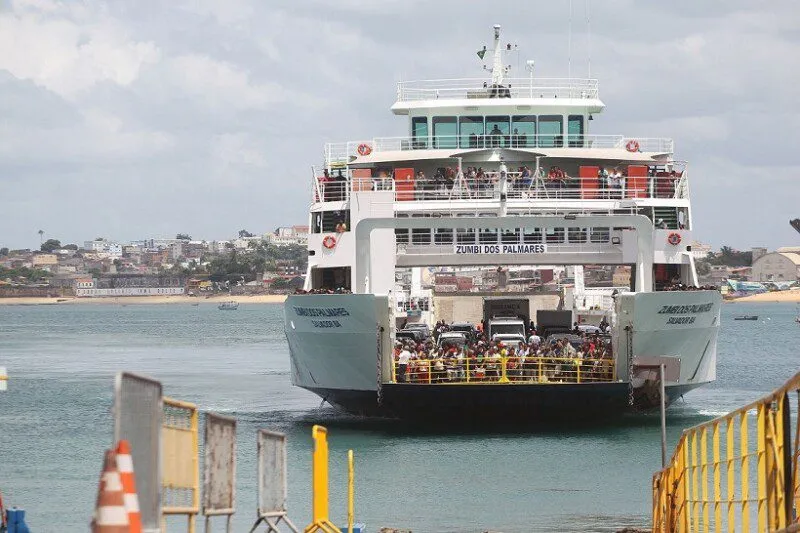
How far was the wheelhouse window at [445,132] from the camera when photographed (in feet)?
123

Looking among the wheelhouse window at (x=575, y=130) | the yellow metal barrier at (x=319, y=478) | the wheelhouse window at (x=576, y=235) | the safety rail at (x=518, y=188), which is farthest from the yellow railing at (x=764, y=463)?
the wheelhouse window at (x=575, y=130)

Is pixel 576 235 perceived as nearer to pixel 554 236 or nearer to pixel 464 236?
pixel 554 236

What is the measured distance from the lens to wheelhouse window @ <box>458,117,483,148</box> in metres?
37.2

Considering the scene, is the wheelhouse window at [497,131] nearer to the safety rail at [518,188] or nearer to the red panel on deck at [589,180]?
the safety rail at [518,188]

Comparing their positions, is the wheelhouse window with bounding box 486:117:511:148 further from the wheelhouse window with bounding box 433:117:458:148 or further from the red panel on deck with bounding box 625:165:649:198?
the red panel on deck with bounding box 625:165:649:198

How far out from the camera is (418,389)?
95.8 feet

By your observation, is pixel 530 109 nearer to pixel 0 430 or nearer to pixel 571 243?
pixel 571 243

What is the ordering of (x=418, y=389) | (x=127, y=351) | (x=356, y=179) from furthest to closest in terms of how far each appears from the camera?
(x=127, y=351) → (x=356, y=179) → (x=418, y=389)

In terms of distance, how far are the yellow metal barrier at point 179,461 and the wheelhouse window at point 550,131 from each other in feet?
91.3

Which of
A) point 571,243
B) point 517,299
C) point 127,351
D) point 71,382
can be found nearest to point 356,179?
point 571,243

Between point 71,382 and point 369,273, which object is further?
point 71,382

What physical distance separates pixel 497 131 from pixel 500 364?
928 cm

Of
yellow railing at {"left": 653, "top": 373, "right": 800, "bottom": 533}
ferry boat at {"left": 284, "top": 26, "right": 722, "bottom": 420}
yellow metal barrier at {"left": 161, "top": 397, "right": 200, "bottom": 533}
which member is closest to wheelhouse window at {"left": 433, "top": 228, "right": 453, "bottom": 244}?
ferry boat at {"left": 284, "top": 26, "right": 722, "bottom": 420}

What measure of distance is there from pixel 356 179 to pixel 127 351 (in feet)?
180
